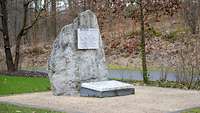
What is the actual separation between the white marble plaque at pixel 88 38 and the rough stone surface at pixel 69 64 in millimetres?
147

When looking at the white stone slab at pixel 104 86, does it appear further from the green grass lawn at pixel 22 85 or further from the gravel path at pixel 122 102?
the green grass lawn at pixel 22 85

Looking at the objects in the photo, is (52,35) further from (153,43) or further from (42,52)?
(153,43)

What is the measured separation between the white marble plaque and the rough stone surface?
147mm

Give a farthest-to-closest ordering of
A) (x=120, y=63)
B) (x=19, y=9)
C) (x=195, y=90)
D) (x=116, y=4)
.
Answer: (x=19, y=9) → (x=120, y=63) → (x=116, y=4) → (x=195, y=90)

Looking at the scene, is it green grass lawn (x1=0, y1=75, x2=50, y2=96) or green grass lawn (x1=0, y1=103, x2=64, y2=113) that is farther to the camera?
green grass lawn (x1=0, y1=75, x2=50, y2=96)

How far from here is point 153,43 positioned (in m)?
36.9

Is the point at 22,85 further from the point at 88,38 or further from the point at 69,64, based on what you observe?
the point at 88,38

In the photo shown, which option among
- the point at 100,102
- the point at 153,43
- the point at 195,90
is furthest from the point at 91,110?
the point at 153,43

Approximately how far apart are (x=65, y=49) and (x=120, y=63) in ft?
63.1

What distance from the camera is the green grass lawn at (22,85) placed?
17212mm

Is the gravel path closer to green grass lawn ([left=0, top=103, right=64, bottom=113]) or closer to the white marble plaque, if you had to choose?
green grass lawn ([left=0, top=103, right=64, bottom=113])

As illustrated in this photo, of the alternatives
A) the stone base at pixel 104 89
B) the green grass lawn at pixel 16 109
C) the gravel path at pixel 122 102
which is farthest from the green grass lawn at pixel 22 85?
the green grass lawn at pixel 16 109

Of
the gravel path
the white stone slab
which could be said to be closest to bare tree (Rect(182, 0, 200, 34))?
the gravel path

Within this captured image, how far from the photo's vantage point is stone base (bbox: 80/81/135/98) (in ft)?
47.8
